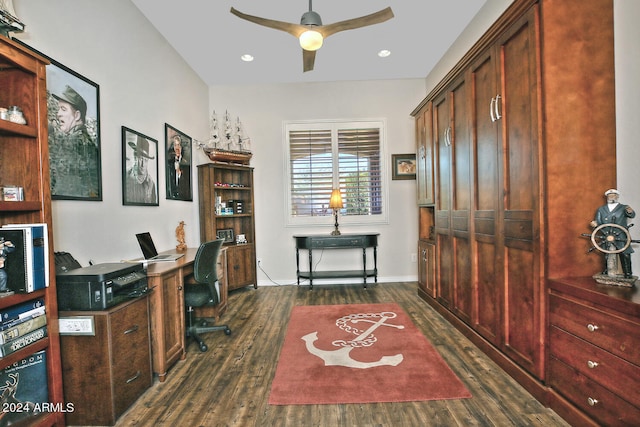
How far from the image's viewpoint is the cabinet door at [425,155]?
3582 millimetres

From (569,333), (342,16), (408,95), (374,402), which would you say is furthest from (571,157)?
(408,95)

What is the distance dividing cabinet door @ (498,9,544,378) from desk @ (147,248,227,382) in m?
2.50

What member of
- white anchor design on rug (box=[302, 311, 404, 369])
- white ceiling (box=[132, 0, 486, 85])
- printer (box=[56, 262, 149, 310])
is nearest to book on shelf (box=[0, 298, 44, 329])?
printer (box=[56, 262, 149, 310])

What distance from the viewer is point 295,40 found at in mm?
3697

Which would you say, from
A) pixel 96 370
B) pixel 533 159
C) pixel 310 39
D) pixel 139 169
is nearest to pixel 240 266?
pixel 139 169

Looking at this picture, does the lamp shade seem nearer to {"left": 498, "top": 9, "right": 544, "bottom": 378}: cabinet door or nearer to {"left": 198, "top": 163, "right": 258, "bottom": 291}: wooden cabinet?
{"left": 198, "top": 163, "right": 258, "bottom": 291}: wooden cabinet

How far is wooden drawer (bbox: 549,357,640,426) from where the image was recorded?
138 centimetres

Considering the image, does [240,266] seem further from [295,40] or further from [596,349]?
[596,349]

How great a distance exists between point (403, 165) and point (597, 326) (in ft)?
12.0

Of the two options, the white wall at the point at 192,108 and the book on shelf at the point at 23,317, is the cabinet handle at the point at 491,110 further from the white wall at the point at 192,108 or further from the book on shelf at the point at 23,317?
the book on shelf at the point at 23,317

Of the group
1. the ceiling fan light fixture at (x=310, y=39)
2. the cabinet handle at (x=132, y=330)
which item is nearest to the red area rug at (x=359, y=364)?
the cabinet handle at (x=132, y=330)

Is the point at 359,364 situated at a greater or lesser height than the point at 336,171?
lesser

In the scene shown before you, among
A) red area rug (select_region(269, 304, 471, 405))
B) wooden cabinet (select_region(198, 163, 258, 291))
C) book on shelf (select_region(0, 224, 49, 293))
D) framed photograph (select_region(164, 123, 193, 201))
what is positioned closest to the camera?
book on shelf (select_region(0, 224, 49, 293))

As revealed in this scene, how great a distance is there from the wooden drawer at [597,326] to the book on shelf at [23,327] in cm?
281
